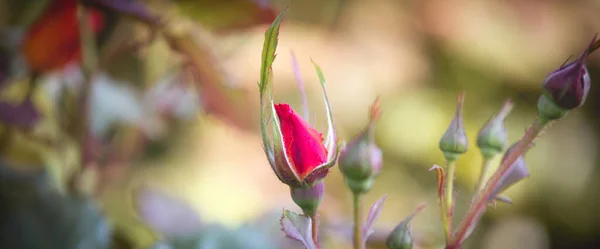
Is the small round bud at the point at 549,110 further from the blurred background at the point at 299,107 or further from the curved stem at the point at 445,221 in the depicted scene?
the blurred background at the point at 299,107

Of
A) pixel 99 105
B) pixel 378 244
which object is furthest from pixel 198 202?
pixel 378 244

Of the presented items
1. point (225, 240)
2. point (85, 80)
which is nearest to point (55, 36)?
point (85, 80)

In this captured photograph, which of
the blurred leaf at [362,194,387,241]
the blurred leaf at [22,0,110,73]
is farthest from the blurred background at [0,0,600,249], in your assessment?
the blurred leaf at [362,194,387,241]

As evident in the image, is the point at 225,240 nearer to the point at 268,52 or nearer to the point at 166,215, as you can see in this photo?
the point at 166,215

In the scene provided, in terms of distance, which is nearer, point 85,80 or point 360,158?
point 360,158

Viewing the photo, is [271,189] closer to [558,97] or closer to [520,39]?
[520,39]

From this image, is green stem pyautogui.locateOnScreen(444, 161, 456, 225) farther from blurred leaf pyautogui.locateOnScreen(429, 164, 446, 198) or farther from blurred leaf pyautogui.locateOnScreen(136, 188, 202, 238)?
blurred leaf pyautogui.locateOnScreen(136, 188, 202, 238)

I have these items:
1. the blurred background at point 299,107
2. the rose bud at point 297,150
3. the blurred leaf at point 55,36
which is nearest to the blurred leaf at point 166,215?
the blurred background at point 299,107
